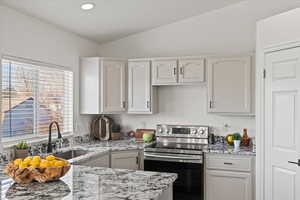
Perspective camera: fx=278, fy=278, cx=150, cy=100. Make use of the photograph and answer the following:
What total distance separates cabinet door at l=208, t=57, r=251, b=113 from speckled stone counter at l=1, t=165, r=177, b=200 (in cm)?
178

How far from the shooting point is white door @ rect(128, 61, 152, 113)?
12.9ft

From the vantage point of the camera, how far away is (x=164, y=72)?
152 inches

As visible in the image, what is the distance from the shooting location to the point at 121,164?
3543 mm

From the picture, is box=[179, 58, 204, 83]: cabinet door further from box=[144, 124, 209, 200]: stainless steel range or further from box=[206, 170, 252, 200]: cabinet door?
box=[206, 170, 252, 200]: cabinet door

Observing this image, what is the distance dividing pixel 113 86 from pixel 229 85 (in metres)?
1.60

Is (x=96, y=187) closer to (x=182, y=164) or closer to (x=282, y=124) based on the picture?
(x=182, y=164)

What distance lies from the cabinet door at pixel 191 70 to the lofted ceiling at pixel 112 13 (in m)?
0.69

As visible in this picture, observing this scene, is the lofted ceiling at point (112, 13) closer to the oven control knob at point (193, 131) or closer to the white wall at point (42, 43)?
the white wall at point (42, 43)

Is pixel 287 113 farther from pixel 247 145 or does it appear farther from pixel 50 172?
pixel 50 172

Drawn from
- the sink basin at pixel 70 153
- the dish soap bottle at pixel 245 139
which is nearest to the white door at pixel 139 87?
the sink basin at pixel 70 153

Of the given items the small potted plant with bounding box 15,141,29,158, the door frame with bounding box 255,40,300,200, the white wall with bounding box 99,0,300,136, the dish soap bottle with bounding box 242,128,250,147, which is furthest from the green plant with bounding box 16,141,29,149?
the dish soap bottle with bounding box 242,128,250,147

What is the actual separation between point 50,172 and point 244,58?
2.68 m

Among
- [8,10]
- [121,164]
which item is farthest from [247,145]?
[8,10]

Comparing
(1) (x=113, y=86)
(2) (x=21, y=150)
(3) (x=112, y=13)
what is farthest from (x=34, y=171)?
(1) (x=113, y=86)
